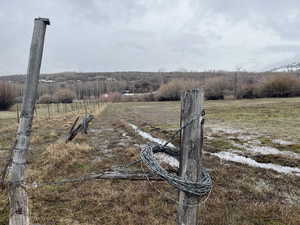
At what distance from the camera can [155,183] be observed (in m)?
5.71

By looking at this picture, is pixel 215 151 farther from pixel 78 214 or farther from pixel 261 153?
pixel 78 214

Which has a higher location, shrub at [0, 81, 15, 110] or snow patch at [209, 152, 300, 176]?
shrub at [0, 81, 15, 110]

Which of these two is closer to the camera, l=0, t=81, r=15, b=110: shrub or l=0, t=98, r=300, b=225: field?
l=0, t=98, r=300, b=225: field

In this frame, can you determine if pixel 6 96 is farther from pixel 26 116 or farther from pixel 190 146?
pixel 190 146

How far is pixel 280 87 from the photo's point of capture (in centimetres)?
5397

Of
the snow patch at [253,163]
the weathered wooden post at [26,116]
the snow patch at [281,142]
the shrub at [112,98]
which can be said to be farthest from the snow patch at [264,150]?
the shrub at [112,98]

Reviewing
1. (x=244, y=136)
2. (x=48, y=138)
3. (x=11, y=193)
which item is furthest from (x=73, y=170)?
(x=244, y=136)

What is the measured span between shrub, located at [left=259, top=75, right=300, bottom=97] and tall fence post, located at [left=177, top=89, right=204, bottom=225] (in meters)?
59.4

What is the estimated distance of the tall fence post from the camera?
7.52ft

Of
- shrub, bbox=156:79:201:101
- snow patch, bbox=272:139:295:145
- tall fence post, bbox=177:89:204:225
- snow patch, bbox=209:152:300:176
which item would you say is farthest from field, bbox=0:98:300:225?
shrub, bbox=156:79:201:101

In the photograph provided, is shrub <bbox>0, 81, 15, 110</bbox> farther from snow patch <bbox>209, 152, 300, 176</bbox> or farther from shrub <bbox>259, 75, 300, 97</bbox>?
shrub <bbox>259, 75, 300, 97</bbox>

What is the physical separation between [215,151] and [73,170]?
18.8 ft

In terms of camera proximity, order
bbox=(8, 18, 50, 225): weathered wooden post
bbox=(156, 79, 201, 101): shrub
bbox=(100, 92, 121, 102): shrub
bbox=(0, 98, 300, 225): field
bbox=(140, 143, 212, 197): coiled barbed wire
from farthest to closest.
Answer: bbox=(100, 92, 121, 102): shrub
bbox=(156, 79, 201, 101): shrub
bbox=(0, 98, 300, 225): field
bbox=(8, 18, 50, 225): weathered wooden post
bbox=(140, 143, 212, 197): coiled barbed wire

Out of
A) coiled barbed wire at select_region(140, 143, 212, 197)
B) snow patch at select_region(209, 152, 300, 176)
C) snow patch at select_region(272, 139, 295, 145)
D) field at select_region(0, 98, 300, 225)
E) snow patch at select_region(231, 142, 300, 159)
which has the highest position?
coiled barbed wire at select_region(140, 143, 212, 197)
